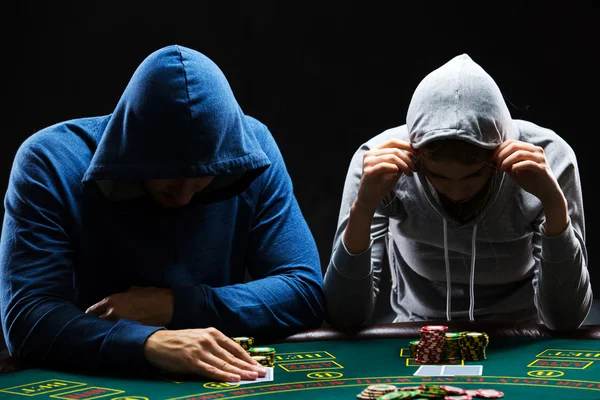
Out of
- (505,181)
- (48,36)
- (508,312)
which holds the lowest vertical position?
(508,312)

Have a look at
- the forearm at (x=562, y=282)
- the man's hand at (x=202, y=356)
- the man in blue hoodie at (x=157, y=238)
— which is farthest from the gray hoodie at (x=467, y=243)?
the man's hand at (x=202, y=356)

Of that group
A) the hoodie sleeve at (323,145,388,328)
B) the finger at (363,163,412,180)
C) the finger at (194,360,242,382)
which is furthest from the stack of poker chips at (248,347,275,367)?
the finger at (363,163,412,180)

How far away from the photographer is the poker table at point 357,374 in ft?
7.40

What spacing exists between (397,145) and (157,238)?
0.76m

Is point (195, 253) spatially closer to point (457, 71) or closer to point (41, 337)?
point (41, 337)

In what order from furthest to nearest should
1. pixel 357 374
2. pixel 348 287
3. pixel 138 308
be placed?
1. pixel 348 287
2. pixel 138 308
3. pixel 357 374

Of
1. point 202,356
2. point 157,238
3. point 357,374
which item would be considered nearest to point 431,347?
point 357,374

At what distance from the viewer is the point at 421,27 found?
539cm

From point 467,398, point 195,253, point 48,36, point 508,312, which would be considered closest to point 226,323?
point 195,253

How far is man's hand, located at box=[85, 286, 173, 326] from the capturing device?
8.86 ft

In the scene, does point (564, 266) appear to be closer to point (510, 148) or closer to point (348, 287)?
point (510, 148)

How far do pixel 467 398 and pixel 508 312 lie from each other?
1.33 metres

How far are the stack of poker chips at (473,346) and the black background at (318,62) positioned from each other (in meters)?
2.87

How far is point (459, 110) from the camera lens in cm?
285
